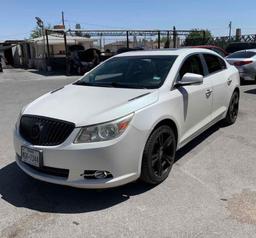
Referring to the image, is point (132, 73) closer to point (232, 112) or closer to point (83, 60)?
point (232, 112)

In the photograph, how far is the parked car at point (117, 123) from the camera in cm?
339

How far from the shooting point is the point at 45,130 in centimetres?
356

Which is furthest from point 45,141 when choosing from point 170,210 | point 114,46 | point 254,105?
point 114,46

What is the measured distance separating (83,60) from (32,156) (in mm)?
19110

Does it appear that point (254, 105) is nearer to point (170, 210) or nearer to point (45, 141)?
point (170, 210)

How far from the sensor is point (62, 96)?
4297 millimetres

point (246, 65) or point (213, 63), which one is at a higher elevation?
point (213, 63)

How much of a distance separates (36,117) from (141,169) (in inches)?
50.9

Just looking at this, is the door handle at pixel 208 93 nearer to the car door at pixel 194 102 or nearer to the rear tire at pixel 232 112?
the car door at pixel 194 102

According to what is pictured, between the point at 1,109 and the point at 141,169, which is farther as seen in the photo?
the point at 1,109

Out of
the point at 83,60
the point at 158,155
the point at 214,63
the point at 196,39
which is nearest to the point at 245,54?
the point at 214,63

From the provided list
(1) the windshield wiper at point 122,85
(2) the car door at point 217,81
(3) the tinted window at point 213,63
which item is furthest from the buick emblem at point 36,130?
(3) the tinted window at point 213,63

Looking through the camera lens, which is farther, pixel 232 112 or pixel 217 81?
pixel 232 112

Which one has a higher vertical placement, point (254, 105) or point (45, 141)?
point (45, 141)
